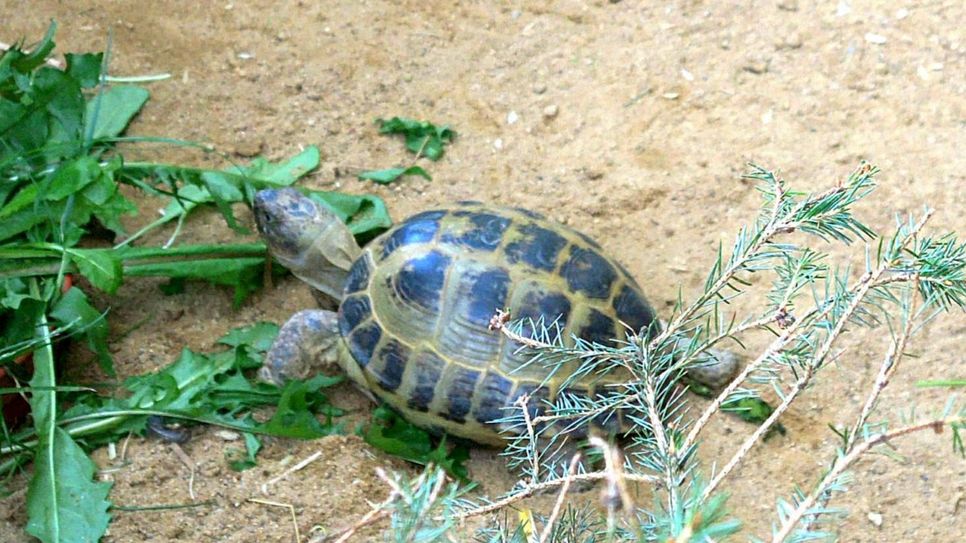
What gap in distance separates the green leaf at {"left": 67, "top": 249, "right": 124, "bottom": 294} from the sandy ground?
301 millimetres

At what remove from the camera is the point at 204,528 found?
7.97ft

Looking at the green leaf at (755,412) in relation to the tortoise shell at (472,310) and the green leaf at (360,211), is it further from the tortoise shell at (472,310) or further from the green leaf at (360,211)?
the green leaf at (360,211)

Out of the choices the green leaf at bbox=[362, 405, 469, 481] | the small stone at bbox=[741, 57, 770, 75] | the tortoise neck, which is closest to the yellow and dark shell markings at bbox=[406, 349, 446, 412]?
the green leaf at bbox=[362, 405, 469, 481]

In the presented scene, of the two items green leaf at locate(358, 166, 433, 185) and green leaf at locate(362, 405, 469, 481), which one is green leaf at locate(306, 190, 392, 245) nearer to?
green leaf at locate(358, 166, 433, 185)

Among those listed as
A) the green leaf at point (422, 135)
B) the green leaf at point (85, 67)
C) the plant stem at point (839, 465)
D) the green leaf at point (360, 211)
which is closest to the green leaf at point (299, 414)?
the green leaf at point (360, 211)

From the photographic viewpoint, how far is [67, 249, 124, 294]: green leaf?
275 cm

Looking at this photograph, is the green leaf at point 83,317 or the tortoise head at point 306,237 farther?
the tortoise head at point 306,237

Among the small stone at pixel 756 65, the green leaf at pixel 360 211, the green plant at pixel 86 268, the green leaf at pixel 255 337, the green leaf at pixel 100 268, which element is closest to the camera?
the green plant at pixel 86 268

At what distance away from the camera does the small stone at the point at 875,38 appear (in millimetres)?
3842

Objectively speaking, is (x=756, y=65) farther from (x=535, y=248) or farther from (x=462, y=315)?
(x=462, y=315)

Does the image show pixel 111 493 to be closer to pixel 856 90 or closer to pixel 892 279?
pixel 892 279

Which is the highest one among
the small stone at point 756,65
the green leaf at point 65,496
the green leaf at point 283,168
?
the small stone at point 756,65

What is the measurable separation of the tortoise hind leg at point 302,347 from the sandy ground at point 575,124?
0.46 feet

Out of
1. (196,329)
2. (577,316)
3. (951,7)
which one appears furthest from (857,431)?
(951,7)
